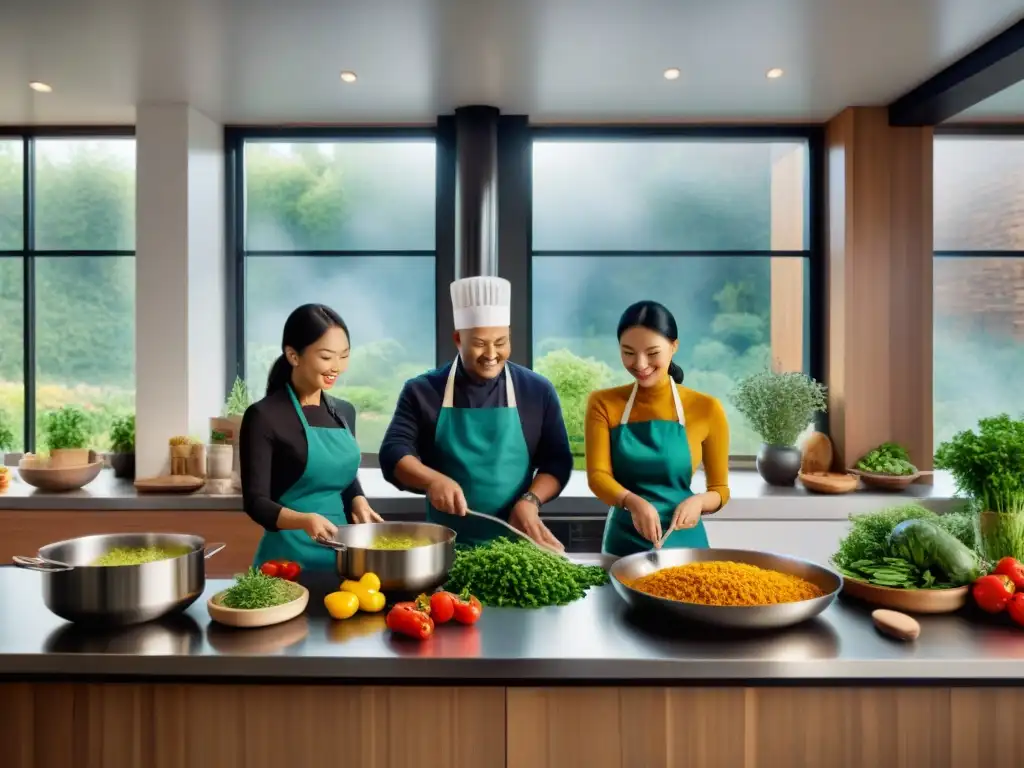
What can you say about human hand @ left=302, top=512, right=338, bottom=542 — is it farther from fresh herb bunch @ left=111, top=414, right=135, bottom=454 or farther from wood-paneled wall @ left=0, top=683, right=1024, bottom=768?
fresh herb bunch @ left=111, top=414, right=135, bottom=454

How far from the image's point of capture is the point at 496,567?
6.31 ft

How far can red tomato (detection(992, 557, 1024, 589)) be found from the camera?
179 centimetres

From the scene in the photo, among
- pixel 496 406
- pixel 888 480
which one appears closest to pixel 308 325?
pixel 496 406

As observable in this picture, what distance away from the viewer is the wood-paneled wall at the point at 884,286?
4176mm

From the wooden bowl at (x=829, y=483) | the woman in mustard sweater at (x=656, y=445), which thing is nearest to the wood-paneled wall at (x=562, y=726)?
the woman in mustard sweater at (x=656, y=445)

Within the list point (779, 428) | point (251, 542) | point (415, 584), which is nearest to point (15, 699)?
point (415, 584)

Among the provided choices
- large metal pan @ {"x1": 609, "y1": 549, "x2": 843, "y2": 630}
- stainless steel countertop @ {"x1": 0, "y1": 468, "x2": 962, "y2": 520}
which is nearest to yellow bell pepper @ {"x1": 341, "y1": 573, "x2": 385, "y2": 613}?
large metal pan @ {"x1": 609, "y1": 549, "x2": 843, "y2": 630}

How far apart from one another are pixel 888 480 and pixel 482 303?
2581 mm

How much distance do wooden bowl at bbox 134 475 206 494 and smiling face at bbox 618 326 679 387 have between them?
2569 mm

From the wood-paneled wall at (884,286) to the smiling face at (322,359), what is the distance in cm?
309

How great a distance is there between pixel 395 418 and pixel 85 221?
317cm

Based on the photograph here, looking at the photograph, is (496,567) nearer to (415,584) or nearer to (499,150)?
(415,584)

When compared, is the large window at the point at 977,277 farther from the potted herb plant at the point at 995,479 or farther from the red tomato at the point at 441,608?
the red tomato at the point at 441,608

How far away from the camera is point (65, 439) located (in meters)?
3.94
